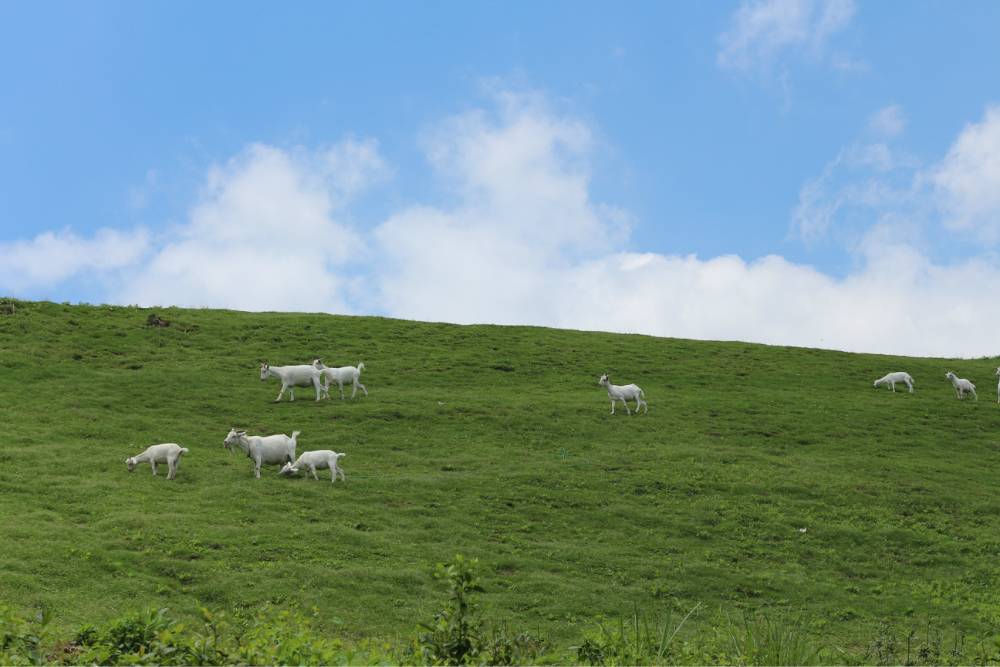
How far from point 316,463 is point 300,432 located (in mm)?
4565

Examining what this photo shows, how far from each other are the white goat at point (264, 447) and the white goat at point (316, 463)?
54 cm

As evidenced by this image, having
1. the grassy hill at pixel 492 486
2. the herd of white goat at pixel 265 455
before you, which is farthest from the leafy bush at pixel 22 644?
the herd of white goat at pixel 265 455

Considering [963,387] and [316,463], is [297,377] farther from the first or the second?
[963,387]

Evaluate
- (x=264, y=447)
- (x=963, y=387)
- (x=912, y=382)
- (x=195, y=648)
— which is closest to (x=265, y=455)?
(x=264, y=447)

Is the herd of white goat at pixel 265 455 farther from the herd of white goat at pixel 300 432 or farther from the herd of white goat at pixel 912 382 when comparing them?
the herd of white goat at pixel 912 382

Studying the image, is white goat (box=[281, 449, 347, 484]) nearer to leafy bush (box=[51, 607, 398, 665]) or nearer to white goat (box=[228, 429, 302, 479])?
white goat (box=[228, 429, 302, 479])

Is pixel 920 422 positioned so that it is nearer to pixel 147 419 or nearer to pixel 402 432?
pixel 402 432

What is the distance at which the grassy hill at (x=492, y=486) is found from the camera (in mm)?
18172

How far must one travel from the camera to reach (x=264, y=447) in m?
25.9

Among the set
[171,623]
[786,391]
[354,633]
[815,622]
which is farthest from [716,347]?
[171,623]

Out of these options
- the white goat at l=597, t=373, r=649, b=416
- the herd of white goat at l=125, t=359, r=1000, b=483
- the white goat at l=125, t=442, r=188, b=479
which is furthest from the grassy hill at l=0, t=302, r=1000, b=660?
the white goat at l=597, t=373, r=649, b=416

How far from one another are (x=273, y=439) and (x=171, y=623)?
18082 mm

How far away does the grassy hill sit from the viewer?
59.6 feet

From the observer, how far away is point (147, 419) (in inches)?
1243
